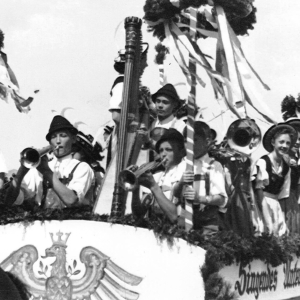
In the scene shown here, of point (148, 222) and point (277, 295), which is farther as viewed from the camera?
point (277, 295)

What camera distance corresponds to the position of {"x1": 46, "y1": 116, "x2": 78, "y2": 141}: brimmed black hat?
5.79 metres

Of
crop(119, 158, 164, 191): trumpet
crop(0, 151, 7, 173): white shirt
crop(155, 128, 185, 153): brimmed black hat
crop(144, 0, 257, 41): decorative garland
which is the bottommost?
crop(119, 158, 164, 191): trumpet

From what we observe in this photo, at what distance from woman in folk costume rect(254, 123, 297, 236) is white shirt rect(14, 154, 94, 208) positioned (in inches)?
66.0

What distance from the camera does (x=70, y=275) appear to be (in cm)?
478

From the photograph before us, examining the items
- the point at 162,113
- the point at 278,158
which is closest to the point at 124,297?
the point at 162,113

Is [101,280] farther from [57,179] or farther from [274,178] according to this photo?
[274,178]

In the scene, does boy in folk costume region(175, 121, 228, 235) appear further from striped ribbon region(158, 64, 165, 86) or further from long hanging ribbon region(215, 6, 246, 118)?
striped ribbon region(158, 64, 165, 86)

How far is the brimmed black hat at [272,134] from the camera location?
644 cm

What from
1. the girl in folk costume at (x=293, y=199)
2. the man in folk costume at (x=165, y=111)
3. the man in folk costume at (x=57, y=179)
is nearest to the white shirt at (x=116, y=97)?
the man in folk costume at (x=165, y=111)

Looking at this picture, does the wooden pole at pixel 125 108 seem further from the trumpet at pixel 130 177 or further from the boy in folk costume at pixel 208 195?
the boy in folk costume at pixel 208 195

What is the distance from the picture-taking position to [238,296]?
4840 mm

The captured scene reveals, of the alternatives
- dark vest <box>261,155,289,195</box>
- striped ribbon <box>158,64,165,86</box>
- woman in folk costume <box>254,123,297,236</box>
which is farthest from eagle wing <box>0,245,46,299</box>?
striped ribbon <box>158,64,165,86</box>

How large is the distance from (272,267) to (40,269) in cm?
181

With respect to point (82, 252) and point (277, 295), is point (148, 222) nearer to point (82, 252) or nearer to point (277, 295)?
point (82, 252)
